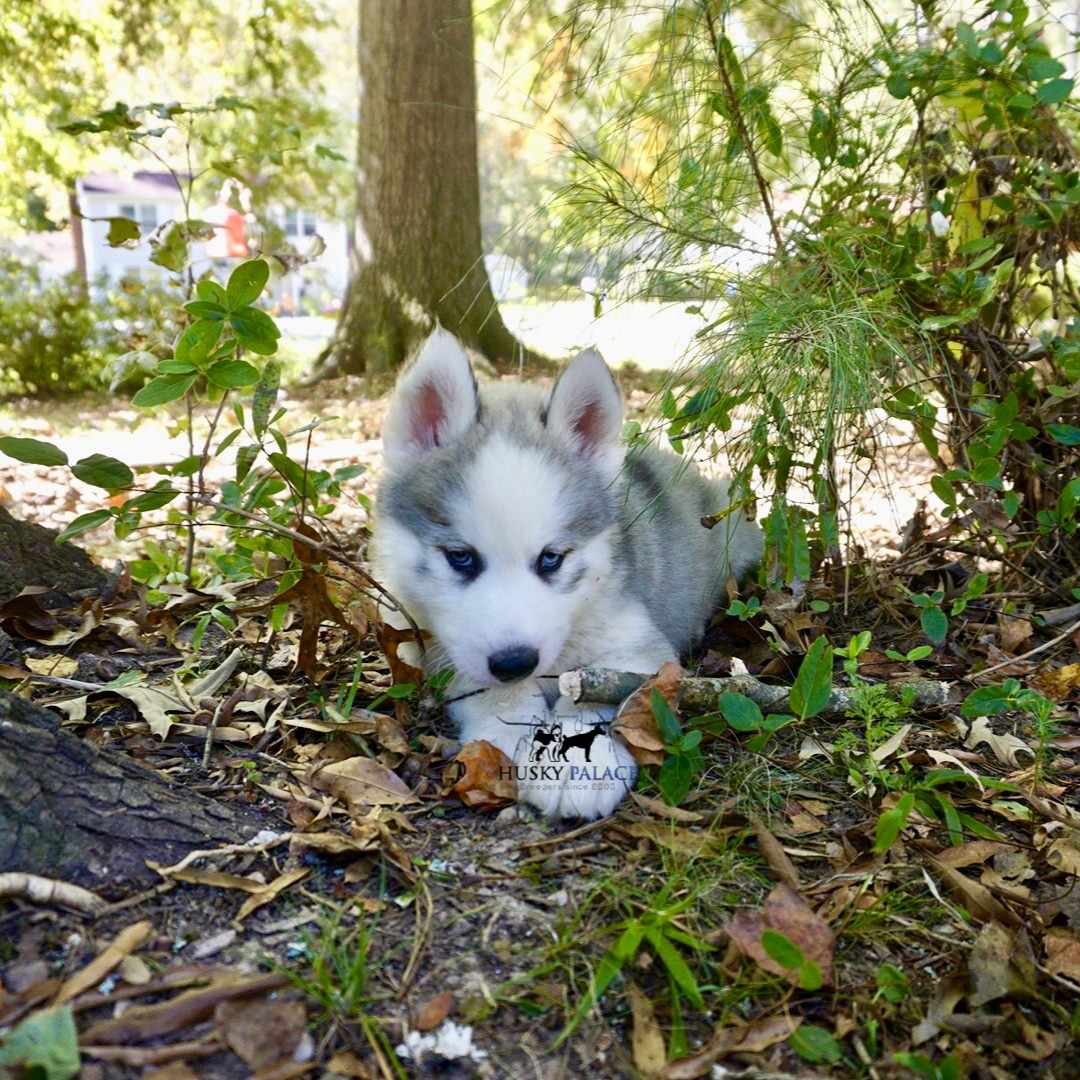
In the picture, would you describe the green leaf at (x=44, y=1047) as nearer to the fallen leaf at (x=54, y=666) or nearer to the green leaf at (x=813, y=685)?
the fallen leaf at (x=54, y=666)

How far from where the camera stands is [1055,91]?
102 inches

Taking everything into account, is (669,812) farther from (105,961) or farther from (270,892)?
(105,961)

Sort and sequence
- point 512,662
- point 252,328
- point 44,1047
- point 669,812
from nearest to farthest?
point 44,1047, point 669,812, point 512,662, point 252,328

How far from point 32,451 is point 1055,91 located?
9.31 feet

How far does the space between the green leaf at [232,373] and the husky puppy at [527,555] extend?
0.47 meters

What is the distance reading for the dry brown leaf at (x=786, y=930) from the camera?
1.72 meters

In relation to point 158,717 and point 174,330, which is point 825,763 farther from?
point 174,330

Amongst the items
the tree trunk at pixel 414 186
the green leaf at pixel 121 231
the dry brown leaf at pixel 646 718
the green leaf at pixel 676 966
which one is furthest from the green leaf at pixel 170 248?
the tree trunk at pixel 414 186

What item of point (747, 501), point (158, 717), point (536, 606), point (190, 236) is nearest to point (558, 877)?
point (536, 606)

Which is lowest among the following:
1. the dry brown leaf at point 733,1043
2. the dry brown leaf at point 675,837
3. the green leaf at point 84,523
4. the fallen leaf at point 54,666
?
the dry brown leaf at point 733,1043

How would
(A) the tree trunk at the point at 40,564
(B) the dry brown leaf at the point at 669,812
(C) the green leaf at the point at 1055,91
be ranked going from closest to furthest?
(B) the dry brown leaf at the point at 669,812 → (C) the green leaf at the point at 1055,91 → (A) the tree trunk at the point at 40,564

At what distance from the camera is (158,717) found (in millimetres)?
2418

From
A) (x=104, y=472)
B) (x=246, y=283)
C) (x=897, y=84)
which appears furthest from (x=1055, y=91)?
(x=104, y=472)

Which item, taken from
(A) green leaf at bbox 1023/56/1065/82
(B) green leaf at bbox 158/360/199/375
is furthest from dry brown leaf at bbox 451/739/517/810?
(A) green leaf at bbox 1023/56/1065/82
